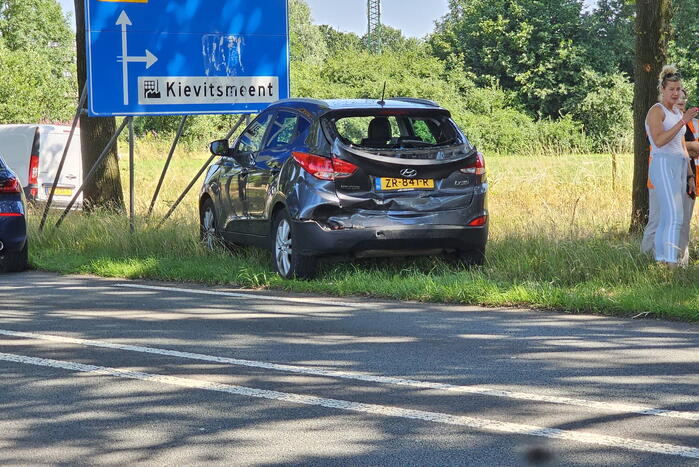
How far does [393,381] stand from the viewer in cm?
666

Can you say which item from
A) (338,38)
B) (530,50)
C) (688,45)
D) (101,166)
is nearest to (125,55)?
(101,166)

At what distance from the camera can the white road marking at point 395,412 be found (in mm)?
5227

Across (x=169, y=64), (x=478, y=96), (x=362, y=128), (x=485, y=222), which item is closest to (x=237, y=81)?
(x=169, y=64)

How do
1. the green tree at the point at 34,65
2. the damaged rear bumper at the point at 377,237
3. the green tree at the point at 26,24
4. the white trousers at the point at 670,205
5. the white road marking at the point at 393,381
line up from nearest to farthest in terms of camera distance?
the white road marking at the point at 393,381 < the white trousers at the point at 670,205 < the damaged rear bumper at the point at 377,237 < the green tree at the point at 34,65 < the green tree at the point at 26,24

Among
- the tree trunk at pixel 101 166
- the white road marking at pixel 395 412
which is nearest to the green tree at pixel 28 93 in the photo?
the tree trunk at pixel 101 166

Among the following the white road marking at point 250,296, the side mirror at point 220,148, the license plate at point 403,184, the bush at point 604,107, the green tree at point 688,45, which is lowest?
the white road marking at point 250,296

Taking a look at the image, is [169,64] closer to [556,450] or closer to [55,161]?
[55,161]

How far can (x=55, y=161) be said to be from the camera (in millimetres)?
21234

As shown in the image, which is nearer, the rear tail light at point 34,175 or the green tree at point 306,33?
the rear tail light at point 34,175

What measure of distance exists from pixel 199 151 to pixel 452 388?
37.7 metres

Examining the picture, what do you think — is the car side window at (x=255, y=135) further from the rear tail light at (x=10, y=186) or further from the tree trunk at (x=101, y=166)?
the tree trunk at (x=101, y=166)

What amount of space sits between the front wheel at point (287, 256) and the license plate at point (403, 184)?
944mm

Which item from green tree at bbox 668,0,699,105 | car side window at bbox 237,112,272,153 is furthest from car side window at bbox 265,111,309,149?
green tree at bbox 668,0,699,105

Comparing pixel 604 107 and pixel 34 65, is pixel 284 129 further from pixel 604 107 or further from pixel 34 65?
pixel 604 107
